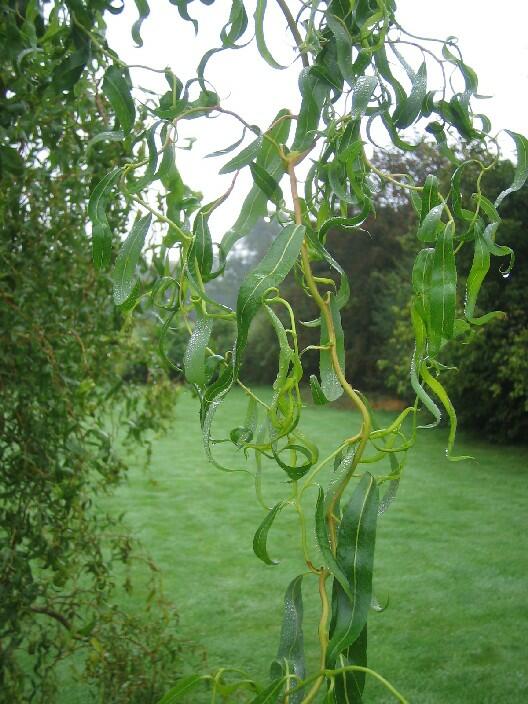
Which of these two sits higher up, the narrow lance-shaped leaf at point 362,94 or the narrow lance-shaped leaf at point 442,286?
the narrow lance-shaped leaf at point 362,94

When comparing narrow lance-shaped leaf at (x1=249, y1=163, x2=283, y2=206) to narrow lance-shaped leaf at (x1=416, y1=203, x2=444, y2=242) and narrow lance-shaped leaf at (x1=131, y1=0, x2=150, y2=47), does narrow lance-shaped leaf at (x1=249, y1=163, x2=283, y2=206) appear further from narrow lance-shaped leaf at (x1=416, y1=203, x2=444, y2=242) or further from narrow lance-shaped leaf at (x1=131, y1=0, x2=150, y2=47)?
narrow lance-shaped leaf at (x1=131, y1=0, x2=150, y2=47)

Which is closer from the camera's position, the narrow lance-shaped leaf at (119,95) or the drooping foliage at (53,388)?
the narrow lance-shaped leaf at (119,95)

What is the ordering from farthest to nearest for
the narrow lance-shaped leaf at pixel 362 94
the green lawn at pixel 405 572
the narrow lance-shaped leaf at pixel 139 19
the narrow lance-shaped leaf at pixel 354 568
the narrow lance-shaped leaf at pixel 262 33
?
the green lawn at pixel 405 572 < the narrow lance-shaped leaf at pixel 139 19 < the narrow lance-shaped leaf at pixel 262 33 < the narrow lance-shaped leaf at pixel 362 94 < the narrow lance-shaped leaf at pixel 354 568

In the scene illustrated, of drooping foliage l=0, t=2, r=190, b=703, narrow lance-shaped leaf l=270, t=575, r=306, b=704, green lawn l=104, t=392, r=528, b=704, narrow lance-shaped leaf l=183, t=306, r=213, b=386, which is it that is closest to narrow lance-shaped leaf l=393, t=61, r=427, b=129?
Result: narrow lance-shaped leaf l=183, t=306, r=213, b=386

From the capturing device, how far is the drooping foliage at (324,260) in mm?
431

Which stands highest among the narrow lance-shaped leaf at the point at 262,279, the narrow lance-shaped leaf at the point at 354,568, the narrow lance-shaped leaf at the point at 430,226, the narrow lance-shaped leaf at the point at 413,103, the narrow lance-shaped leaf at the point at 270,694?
the narrow lance-shaped leaf at the point at 413,103

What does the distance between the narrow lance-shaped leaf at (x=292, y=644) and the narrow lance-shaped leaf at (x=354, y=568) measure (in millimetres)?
80

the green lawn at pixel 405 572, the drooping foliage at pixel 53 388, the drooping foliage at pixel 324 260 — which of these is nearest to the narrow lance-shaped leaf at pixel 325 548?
the drooping foliage at pixel 324 260

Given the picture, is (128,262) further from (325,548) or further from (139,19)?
(139,19)

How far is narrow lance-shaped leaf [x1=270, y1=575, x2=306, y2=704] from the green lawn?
1.62m

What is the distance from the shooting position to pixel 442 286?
441mm

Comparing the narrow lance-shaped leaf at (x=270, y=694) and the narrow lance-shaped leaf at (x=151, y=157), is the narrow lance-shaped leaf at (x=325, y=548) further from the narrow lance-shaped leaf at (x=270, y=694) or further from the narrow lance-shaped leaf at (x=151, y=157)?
the narrow lance-shaped leaf at (x=151, y=157)

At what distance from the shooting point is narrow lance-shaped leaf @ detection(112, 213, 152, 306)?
20.6 inches

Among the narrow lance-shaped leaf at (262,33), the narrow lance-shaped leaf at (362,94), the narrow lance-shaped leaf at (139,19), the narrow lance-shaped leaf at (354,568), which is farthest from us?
the narrow lance-shaped leaf at (139,19)
